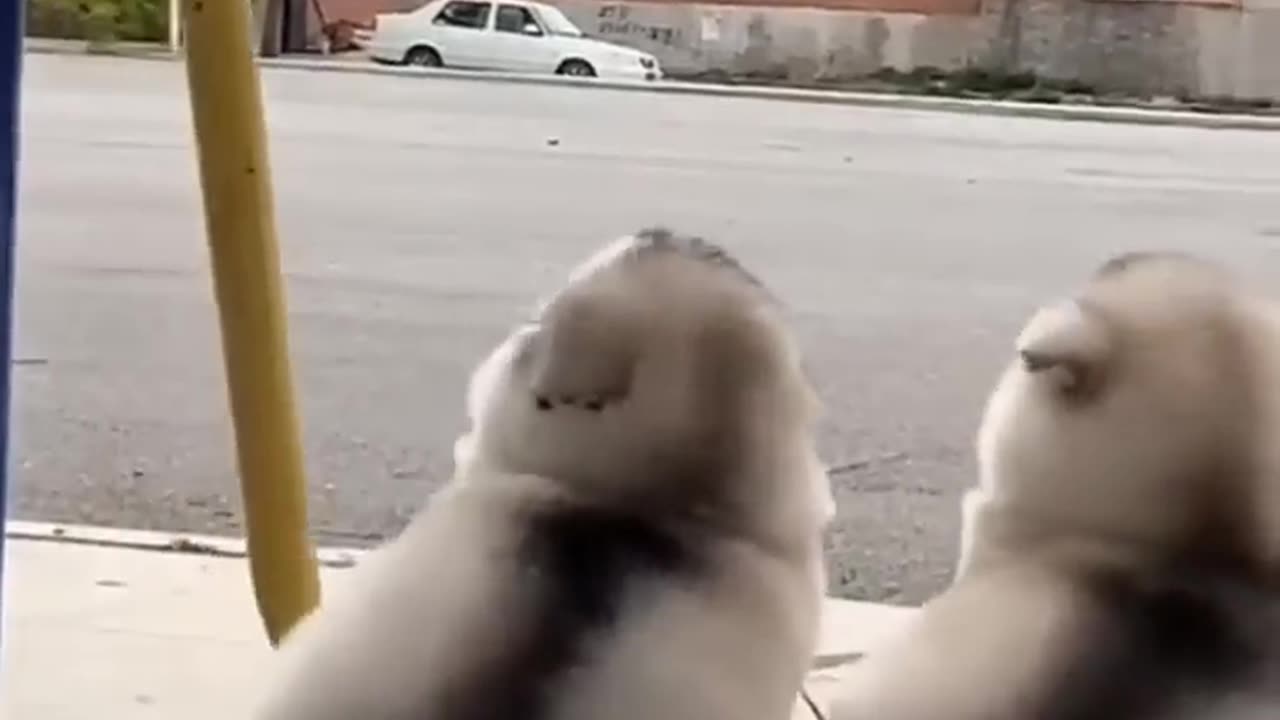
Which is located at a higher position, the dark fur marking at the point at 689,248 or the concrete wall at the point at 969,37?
the dark fur marking at the point at 689,248

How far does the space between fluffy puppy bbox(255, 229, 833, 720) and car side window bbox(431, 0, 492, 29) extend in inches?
386

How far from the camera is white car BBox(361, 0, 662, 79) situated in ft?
35.3

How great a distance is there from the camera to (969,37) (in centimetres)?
1117

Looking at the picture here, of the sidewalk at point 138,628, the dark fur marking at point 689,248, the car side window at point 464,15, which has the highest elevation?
the dark fur marking at point 689,248

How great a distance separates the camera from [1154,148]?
712cm

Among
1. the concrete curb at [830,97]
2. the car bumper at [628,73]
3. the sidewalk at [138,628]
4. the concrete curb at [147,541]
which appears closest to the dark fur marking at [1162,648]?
the sidewalk at [138,628]

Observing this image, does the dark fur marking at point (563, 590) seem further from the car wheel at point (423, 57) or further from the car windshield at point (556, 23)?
the car windshield at point (556, 23)

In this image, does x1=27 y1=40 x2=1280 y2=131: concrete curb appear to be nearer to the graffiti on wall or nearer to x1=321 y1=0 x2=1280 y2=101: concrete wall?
x1=321 y1=0 x2=1280 y2=101: concrete wall

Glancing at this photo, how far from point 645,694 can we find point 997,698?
142mm

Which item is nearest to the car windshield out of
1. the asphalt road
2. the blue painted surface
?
the asphalt road

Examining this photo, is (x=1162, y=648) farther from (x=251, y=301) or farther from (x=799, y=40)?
(x=799, y=40)

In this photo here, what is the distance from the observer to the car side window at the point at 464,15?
35.7 ft

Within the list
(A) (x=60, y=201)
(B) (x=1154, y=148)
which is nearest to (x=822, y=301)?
(A) (x=60, y=201)

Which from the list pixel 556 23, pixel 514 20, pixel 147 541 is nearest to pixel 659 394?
pixel 147 541
